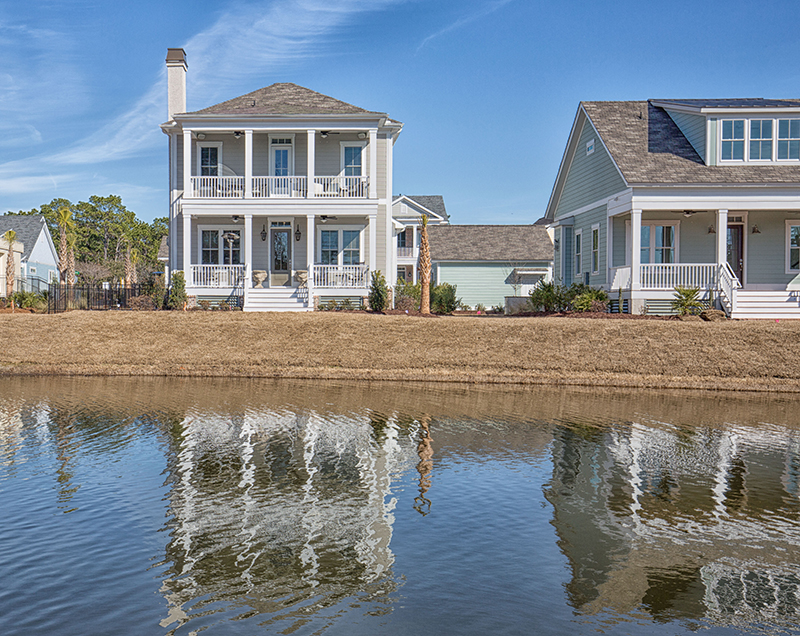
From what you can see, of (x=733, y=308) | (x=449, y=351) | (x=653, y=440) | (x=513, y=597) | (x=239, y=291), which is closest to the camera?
(x=513, y=597)

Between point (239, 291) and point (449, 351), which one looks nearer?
point (449, 351)

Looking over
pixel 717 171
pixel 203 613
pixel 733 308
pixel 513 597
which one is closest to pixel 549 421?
pixel 513 597

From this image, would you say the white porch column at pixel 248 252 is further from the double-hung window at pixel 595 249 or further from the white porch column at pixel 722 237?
the white porch column at pixel 722 237

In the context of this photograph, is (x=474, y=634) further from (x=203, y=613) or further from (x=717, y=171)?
(x=717, y=171)

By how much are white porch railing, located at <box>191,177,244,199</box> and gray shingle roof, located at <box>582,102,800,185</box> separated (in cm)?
1441

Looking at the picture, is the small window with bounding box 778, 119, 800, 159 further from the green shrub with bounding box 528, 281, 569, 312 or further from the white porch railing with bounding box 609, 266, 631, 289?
the green shrub with bounding box 528, 281, 569, 312

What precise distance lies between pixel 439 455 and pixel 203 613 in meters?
5.76

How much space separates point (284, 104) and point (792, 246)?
68.0 feet

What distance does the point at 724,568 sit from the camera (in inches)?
263

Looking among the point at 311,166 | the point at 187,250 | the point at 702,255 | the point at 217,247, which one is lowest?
the point at 702,255

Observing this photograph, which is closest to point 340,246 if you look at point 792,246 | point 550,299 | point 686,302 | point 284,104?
point 284,104

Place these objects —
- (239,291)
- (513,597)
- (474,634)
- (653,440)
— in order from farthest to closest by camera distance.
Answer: (239,291) → (653,440) → (513,597) → (474,634)

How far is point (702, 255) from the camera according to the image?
26562mm

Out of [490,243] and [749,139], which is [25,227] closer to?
[490,243]
